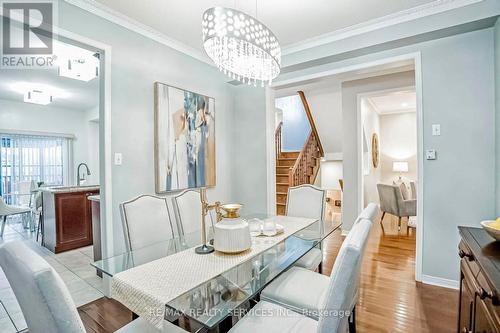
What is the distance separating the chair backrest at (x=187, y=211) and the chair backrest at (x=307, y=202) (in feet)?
3.08

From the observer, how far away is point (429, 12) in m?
2.29

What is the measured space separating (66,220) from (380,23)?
4633mm

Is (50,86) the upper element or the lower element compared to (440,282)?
upper

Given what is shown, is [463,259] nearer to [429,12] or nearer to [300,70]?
[429,12]

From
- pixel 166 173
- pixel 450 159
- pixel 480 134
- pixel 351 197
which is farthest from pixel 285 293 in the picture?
pixel 351 197

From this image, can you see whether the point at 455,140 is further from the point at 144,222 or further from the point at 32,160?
the point at 32,160

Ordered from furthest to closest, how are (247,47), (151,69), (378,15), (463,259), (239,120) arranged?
1. (239,120)
2. (151,69)
3. (378,15)
4. (247,47)
5. (463,259)

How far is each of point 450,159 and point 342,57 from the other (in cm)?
153

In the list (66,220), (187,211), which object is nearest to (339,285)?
(187,211)

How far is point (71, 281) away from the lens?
8.38 ft

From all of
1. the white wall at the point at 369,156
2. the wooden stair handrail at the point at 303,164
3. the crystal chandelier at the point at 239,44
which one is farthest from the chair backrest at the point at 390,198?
the crystal chandelier at the point at 239,44

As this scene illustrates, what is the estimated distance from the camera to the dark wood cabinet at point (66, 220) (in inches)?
136

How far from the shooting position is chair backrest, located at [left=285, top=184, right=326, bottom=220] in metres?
2.49

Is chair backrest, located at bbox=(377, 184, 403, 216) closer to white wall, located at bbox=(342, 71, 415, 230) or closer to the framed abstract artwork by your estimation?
white wall, located at bbox=(342, 71, 415, 230)
